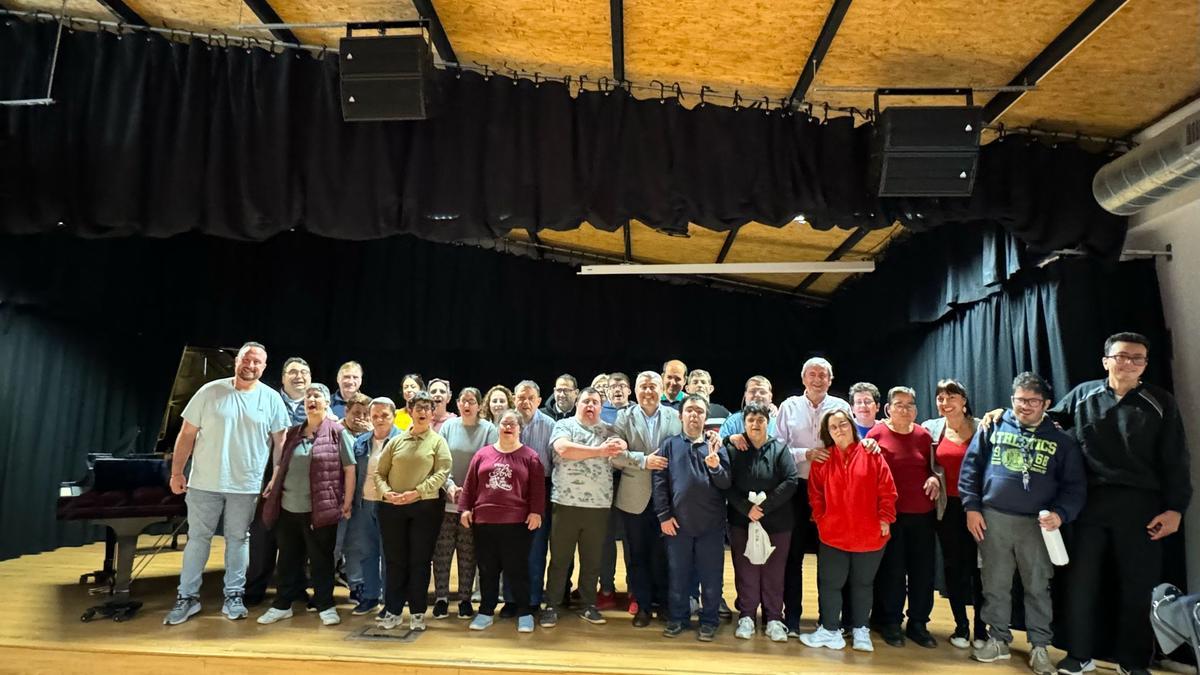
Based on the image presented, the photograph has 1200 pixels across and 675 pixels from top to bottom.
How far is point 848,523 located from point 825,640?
Answer: 0.62 metres

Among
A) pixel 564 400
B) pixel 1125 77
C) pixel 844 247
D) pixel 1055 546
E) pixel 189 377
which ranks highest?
pixel 1125 77

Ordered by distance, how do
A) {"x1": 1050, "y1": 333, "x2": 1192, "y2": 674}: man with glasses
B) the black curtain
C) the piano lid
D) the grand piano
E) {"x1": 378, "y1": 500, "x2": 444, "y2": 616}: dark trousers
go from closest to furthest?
{"x1": 1050, "y1": 333, "x2": 1192, "y2": 674}: man with glasses < {"x1": 378, "y1": 500, "x2": 444, "y2": 616}: dark trousers < the grand piano < the piano lid < the black curtain

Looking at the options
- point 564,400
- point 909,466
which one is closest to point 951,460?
point 909,466

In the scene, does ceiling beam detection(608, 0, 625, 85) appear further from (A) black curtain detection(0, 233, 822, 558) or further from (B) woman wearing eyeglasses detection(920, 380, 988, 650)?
(A) black curtain detection(0, 233, 822, 558)

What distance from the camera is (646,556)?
4.12 metres

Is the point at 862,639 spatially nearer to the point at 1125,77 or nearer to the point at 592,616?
the point at 592,616

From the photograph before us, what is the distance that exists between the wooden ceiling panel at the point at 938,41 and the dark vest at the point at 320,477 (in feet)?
11.1

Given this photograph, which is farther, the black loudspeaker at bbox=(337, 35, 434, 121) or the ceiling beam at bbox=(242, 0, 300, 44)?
the ceiling beam at bbox=(242, 0, 300, 44)

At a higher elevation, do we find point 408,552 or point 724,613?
point 408,552

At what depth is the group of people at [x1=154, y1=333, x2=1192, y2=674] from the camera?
350 centimetres

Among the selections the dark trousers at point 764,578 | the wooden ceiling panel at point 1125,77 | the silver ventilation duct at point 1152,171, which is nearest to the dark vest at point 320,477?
the dark trousers at point 764,578

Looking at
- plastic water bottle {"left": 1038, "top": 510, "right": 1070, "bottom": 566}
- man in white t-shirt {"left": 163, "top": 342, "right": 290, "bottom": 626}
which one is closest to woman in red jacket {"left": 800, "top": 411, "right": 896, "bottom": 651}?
plastic water bottle {"left": 1038, "top": 510, "right": 1070, "bottom": 566}

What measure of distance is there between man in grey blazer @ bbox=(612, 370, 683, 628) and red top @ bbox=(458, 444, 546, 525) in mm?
469

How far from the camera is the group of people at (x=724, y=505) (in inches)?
138
